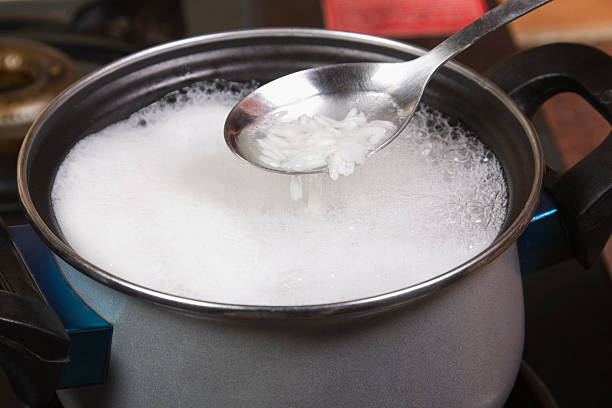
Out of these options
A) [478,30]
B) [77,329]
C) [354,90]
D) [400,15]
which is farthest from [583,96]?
[400,15]

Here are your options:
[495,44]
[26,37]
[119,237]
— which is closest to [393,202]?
[119,237]

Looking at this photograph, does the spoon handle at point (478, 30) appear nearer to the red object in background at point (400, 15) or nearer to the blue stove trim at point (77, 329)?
the blue stove trim at point (77, 329)

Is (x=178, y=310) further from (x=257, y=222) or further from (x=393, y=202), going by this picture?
(x=393, y=202)

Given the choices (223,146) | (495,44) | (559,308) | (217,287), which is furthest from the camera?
(495,44)

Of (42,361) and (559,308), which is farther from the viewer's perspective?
(559,308)

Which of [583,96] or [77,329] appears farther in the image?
[583,96]

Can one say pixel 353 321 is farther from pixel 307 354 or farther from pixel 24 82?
pixel 24 82

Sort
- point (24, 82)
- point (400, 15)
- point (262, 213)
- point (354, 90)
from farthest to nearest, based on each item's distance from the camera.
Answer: point (400, 15) < point (24, 82) < point (354, 90) < point (262, 213)
